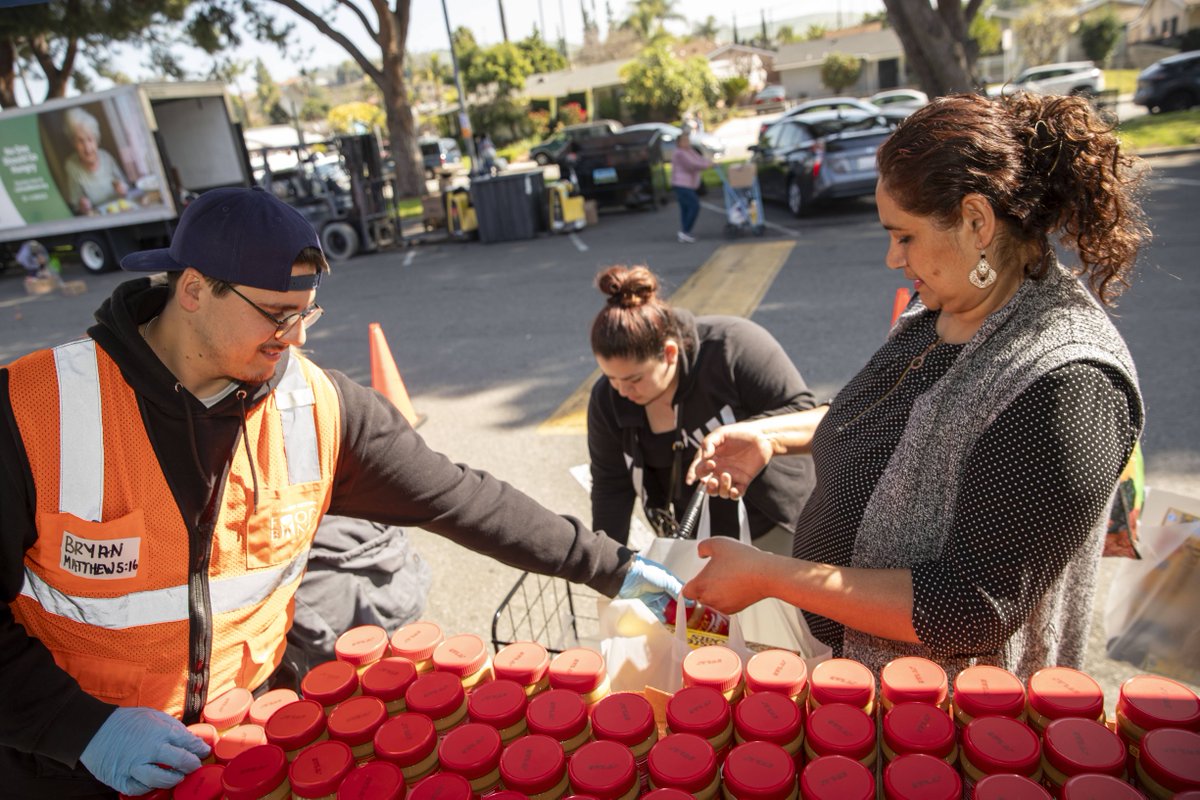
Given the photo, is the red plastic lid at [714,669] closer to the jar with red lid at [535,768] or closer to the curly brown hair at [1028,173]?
the jar with red lid at [535,768]

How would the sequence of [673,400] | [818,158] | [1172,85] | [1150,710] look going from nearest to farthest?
[1150,710] → [673,400] → [818,158] → [1172,85]

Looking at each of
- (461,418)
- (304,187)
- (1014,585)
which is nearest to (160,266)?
(1014,585)

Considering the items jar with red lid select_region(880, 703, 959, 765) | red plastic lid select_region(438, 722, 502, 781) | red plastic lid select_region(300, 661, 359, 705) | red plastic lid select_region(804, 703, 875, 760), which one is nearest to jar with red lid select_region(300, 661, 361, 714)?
red plastic lid select_region(300, 661, 359, 705)

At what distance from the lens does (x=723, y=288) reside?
9.03 m

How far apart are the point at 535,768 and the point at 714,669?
396 millimetres

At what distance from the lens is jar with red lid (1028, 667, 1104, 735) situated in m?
1.34

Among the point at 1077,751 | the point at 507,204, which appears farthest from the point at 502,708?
the point at 507,204

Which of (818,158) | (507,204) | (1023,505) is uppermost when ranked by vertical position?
(1023,505)

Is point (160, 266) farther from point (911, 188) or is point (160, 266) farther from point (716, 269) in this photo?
point (716, 269)

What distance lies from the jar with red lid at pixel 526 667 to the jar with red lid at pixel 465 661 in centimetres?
4

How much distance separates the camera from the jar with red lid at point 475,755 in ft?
4.51

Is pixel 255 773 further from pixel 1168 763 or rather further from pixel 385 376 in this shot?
pixel 385 376

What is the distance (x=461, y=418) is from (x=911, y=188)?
4.99m

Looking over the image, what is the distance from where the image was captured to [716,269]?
10125 millimetres
